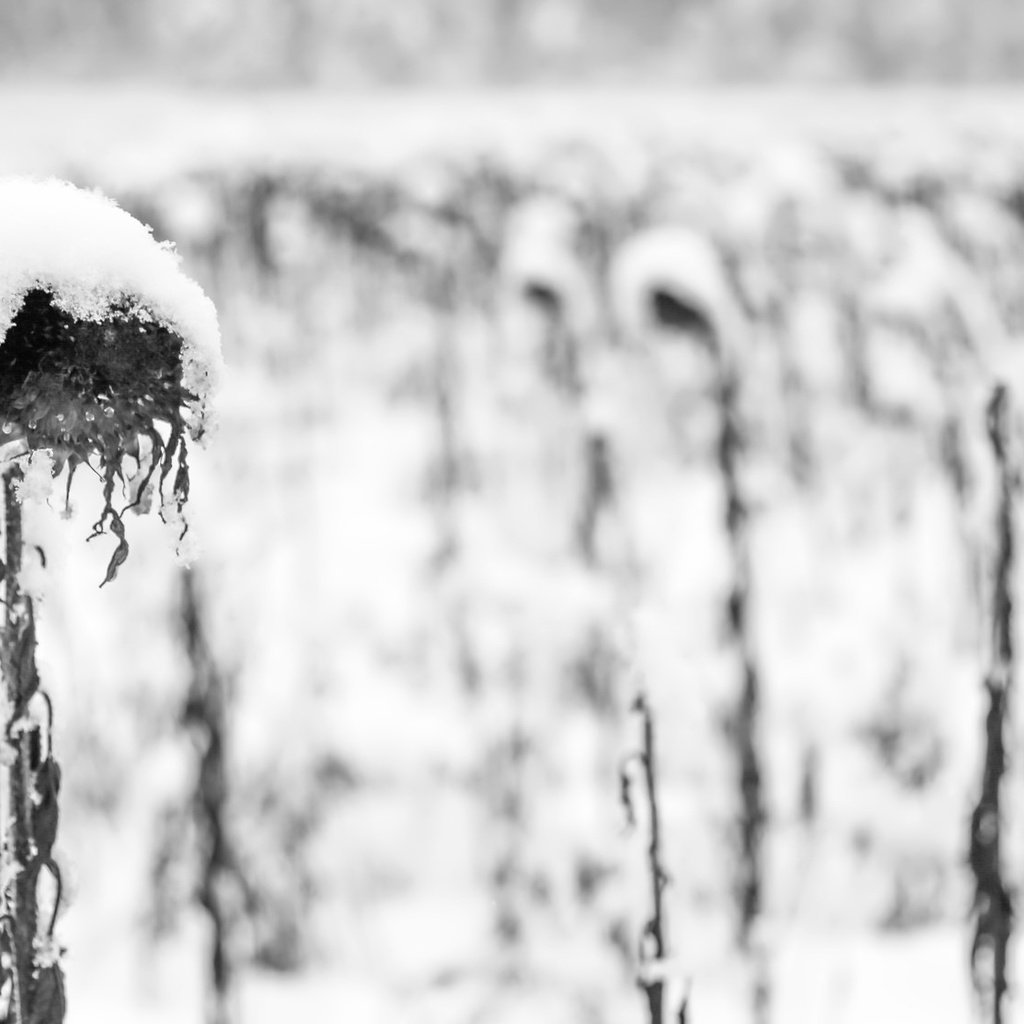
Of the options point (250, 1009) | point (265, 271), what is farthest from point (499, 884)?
point (265, 271)

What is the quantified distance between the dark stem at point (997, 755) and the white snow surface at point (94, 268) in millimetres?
1109

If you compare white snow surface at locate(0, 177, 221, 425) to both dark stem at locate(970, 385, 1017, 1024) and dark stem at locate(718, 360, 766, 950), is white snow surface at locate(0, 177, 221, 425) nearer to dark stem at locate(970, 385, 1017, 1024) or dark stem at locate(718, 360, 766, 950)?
dark stem at locate(970, 385, 1017, 1024)

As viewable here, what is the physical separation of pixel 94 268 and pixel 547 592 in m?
3.17

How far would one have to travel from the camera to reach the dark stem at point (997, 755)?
145 centimetres

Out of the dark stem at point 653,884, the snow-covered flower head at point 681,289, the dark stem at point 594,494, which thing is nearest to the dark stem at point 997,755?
the dark stem at point 653,884

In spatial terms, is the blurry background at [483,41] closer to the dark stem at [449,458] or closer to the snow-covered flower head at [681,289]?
the dark stem at [449,458]

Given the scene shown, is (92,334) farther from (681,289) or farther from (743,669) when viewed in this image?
(681,289)

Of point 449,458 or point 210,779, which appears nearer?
point 210,779

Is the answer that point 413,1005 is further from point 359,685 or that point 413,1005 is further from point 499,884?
point 359,685

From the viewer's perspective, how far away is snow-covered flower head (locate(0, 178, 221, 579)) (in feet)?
2.37

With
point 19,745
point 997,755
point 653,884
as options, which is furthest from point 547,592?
point 19,745

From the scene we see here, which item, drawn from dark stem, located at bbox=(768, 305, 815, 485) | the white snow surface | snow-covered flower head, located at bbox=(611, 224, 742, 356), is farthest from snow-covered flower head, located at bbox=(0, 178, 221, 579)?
dark stem, located at bbox=(768, 305, 815, 485)

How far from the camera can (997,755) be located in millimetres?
1438

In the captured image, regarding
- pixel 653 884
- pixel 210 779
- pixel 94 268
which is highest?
pixel 94 268
